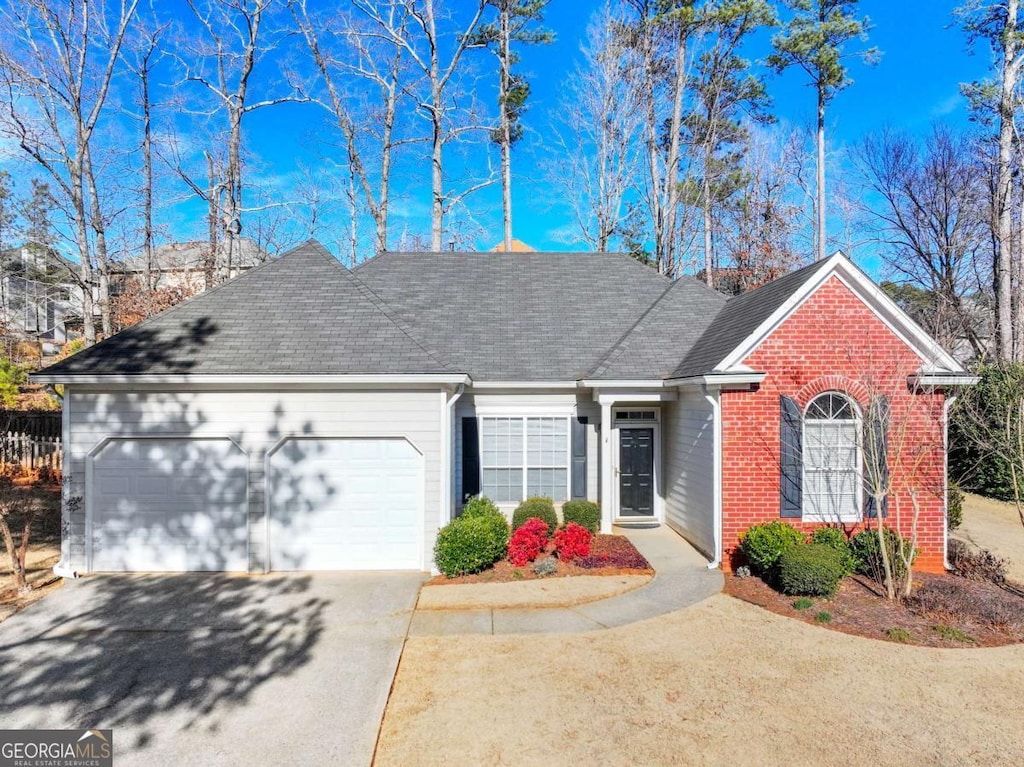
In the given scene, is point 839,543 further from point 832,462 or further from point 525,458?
point 525,458

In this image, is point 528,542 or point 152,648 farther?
point 528,542

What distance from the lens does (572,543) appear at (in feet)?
29.8

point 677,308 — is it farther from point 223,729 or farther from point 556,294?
point 223,729

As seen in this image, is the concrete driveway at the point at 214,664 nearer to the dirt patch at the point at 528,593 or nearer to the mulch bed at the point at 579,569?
the dirt patch at the point at 528,593

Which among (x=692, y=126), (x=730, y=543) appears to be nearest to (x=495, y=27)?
(x=692, y=126)

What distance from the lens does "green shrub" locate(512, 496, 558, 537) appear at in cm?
1024

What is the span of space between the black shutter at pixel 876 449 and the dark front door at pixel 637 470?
4082 mm

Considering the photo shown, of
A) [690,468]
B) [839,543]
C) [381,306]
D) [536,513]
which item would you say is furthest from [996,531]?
[381,306]

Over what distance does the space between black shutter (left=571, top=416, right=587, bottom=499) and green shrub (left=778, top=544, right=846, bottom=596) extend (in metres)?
4.21

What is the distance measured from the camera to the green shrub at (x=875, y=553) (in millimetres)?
7891

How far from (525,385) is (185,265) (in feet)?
73.2

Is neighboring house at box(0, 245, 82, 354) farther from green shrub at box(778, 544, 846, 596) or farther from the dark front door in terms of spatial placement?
green shrub at box(778, 544, 846, 596)

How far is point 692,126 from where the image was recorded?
24.5 m

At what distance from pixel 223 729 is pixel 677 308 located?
37.4 feet
